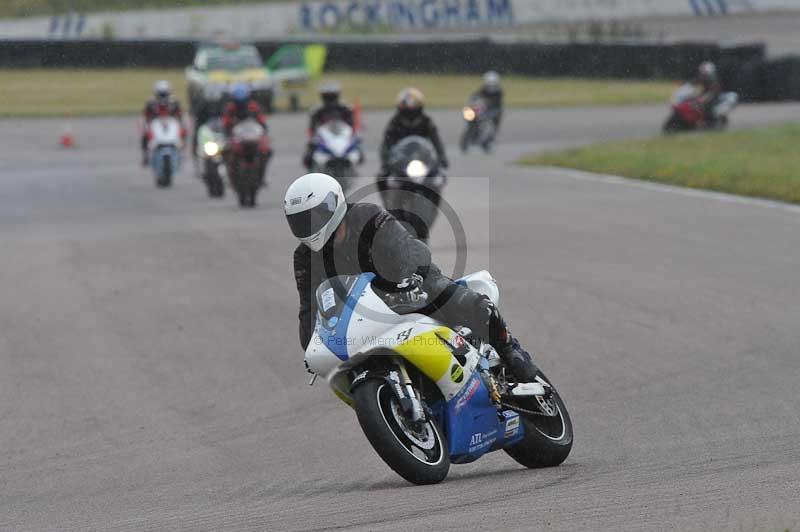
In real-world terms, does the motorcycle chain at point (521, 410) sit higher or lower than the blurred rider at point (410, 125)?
higher

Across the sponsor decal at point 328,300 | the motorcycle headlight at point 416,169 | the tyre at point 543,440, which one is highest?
the sponsor decal at point 328,300

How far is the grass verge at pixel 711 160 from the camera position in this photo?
1948 cm

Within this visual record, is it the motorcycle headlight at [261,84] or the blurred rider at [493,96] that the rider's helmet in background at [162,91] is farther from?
the motorcycle headlight at [261,84]

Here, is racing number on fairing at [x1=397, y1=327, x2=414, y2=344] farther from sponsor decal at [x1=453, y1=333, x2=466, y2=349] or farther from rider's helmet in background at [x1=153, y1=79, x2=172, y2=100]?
rider's helmet in background at [x1=153, y1=79, x2=172, y2=100]

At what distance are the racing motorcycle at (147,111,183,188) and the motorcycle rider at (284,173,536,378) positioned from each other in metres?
16.5

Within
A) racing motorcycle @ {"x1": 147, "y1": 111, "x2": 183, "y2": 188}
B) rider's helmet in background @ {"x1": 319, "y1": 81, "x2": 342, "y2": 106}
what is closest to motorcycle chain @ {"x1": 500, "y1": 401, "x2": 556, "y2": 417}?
rider's helmet in background @ {"x1": 319, "y1": 81, "x2": 342, "y2": 106}

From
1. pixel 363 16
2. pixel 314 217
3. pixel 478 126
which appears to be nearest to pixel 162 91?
pixel 478 126

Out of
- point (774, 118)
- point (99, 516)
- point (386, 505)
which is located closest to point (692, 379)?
point (386, 505)

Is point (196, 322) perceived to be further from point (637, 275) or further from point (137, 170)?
point (137, 170)

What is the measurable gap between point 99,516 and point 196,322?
520 centimetres

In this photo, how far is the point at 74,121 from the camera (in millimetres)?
37031

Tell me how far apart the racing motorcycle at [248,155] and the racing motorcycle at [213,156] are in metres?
1.38

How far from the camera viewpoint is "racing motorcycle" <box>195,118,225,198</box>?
2103cm

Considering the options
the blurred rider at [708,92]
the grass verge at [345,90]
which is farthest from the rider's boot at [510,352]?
the grass verge at [345,90]
